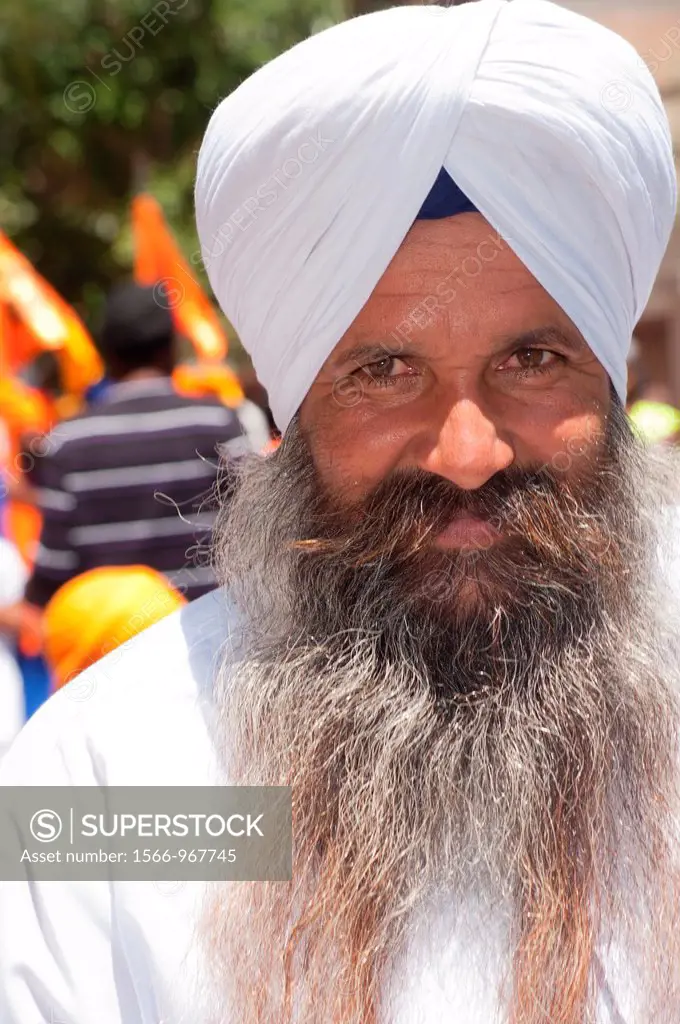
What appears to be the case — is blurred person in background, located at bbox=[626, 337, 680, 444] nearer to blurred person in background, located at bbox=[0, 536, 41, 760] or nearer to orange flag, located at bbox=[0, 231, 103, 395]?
orange flag, located at bbox=[0, 231, 103, 395]

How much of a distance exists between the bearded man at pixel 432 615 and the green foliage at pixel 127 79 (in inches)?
303

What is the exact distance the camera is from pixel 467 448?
66.8 inches

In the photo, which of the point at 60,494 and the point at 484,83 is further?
the point at 60,494

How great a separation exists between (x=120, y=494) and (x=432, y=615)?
7.61 ft

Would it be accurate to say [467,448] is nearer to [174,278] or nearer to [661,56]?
[174,278]

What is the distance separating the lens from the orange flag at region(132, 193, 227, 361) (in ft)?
19.4

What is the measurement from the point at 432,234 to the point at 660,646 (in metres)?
0.65

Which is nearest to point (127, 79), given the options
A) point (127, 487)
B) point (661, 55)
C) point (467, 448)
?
point (661, 55)

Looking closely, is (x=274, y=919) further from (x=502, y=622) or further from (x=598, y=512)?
(x=598, y=512)

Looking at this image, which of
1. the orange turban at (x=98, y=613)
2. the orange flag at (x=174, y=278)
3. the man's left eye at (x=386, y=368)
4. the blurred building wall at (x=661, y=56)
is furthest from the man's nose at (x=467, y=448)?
the blurred building wall at (x=661, y=56)

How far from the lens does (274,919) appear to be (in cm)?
165

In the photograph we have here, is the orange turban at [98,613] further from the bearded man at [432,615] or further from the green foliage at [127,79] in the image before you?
the green foliage at [127,79]

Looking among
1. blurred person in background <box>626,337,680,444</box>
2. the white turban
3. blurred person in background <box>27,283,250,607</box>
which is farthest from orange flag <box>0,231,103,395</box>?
the white turban

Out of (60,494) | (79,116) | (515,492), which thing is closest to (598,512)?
(515,492)
